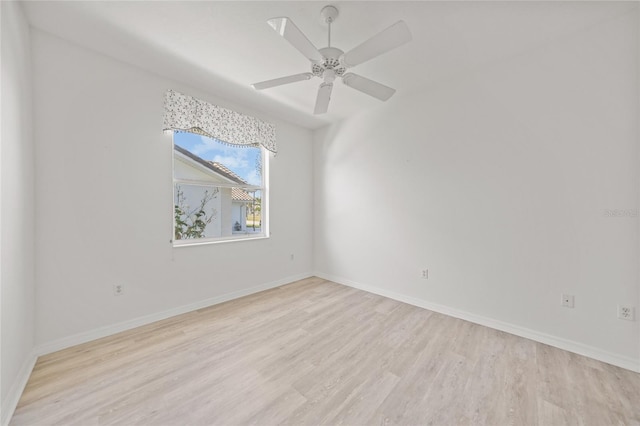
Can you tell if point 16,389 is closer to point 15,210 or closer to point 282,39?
point 15,210

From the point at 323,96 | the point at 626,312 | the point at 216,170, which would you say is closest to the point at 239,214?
the point at 216,170

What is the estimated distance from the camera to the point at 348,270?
12.7 ft

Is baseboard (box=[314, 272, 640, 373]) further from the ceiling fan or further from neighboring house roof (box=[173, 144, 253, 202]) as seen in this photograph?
the ceiling fan

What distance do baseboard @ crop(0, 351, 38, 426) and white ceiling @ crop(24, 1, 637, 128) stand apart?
98.4 inches

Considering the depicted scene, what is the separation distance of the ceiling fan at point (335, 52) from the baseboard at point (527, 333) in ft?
7.78

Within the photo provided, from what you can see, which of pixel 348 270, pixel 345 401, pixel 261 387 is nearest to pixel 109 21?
pixel 261 387

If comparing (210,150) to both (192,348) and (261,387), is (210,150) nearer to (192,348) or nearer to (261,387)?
(192,348)

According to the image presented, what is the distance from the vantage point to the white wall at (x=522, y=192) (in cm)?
196

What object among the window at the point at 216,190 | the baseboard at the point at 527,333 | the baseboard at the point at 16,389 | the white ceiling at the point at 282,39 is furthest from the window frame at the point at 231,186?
the baseboard at the point at 527,333

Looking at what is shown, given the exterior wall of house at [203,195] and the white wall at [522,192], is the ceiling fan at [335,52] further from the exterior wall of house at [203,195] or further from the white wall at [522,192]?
the exterior wall of house at [203,195]

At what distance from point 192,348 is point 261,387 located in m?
0.82

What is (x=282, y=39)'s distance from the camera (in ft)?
6.89

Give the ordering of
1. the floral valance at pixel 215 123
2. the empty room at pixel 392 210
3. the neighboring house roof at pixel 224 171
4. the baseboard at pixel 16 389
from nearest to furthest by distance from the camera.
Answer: the baseboard at pixel 16 389 → the empty room at pixel 392 210 → the floral valance at pixel 215 123 → the neighboring house roof at pixel 224 171

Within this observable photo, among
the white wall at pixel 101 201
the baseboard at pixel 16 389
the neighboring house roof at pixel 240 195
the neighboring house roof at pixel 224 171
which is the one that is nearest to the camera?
the baseboard at pixel 16 389
